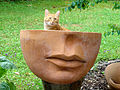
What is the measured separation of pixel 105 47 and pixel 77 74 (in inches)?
123

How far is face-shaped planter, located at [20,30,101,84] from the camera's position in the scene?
1739 millimetres

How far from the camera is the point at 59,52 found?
1.74 metres

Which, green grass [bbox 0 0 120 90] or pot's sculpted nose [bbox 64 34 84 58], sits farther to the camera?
green grass [bbox 0 0 120 90]

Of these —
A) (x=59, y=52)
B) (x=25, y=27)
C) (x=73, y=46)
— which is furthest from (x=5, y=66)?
(x=25, y=27)

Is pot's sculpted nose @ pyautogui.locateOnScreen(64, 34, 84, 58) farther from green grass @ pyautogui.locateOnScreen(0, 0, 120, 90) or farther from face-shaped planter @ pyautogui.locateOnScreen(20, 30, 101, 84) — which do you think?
green grass @ pyautogui.locateOnScreen(0, 0, 120, 90)

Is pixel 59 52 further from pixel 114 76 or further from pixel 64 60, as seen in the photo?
pixel 114 76

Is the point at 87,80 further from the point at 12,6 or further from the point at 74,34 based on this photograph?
the point at 12,6

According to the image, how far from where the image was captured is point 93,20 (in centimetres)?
813

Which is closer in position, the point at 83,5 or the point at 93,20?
the point at 83,5

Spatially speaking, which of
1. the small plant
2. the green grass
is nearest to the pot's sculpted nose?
the small plant

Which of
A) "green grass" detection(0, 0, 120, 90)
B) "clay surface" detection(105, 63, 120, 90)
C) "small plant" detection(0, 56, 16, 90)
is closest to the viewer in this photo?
"small plant" detection(0, 56, 16, 90)

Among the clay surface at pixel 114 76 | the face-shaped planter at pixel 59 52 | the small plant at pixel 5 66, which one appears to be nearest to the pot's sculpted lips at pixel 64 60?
the face-shaped planter at pixel 59 52

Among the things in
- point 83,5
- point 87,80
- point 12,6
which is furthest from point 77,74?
point 12,6

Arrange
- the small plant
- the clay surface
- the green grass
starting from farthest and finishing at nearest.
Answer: the green grass, the clay surface, the small plant
